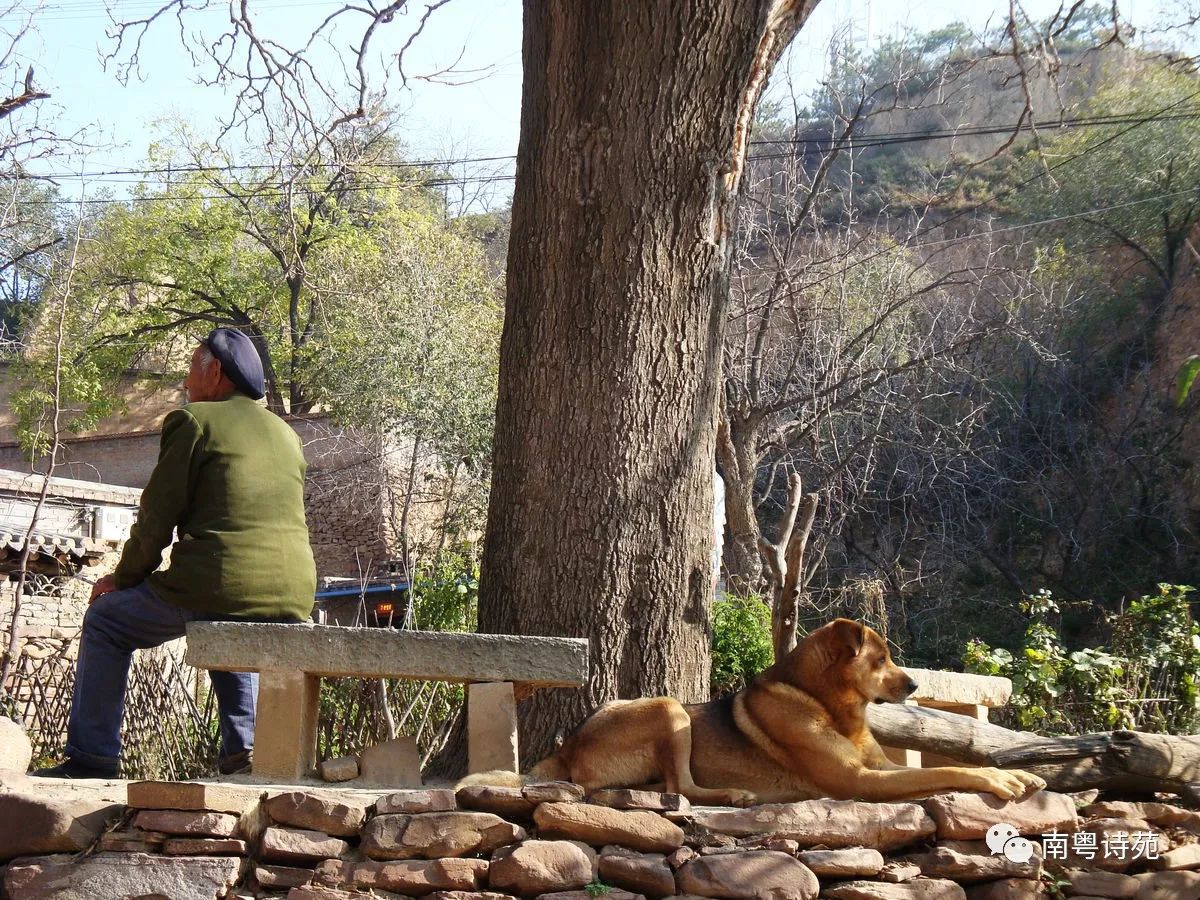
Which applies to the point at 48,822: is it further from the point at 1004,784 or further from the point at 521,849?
the point at 1004,784

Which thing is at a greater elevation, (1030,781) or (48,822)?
(1030,781)

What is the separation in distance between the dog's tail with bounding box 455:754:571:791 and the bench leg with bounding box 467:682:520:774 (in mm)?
86

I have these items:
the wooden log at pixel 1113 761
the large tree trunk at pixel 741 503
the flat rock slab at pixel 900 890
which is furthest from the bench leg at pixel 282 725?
the large tree trunk at pixel 741 503

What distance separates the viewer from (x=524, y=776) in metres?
4.53

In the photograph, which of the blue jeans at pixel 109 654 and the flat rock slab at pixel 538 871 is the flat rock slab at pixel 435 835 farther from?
the blue jeans at pixel 109 654

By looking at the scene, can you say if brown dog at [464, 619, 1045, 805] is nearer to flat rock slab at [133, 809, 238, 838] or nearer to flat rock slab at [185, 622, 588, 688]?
flat rock slab at [185, 622, 588, 688]

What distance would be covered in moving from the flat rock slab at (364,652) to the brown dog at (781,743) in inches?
16.1

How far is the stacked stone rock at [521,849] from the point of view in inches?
158

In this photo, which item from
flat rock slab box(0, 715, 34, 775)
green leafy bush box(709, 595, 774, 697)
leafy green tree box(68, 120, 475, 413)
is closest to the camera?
flat rock slab box(0, 715, 34, 775)

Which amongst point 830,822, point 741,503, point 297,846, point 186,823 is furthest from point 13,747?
point 741,503

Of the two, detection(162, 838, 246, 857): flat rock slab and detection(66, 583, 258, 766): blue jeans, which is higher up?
detection(66, 583, 258, 766): blue jeans

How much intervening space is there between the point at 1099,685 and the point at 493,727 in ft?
23.6

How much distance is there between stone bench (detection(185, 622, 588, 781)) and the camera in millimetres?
4375

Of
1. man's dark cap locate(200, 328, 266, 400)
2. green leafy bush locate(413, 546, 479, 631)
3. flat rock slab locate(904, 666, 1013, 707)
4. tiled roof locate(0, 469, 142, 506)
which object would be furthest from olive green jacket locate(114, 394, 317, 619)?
tiled roof locate(0, 469, 142, 506)
